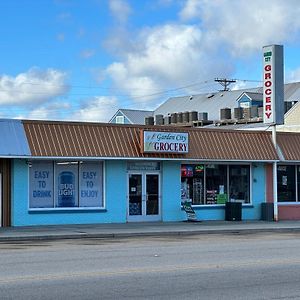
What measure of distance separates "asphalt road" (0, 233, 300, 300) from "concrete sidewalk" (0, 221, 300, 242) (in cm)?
231

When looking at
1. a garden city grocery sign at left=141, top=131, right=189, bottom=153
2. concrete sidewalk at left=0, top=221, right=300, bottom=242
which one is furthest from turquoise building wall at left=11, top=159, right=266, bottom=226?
a garden city grocery sign at left=141, top=131, right=189, bottom=153

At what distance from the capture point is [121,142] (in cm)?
2853

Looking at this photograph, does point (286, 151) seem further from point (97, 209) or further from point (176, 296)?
point (176, 296)

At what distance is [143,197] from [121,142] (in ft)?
9.52

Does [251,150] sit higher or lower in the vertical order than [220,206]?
higher

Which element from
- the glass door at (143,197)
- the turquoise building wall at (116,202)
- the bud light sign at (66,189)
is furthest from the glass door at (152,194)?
the bud light sign at (66,189)

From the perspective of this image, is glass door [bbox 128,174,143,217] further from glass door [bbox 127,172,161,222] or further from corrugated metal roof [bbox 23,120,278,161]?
corrugated metal roof [bbox 23,120,278,161]

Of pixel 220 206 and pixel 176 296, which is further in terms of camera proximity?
pixel 220 206

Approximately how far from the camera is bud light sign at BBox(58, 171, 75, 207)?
92.1 feet

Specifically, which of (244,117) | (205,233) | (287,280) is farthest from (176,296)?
(244,117)

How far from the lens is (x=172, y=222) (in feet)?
97.7

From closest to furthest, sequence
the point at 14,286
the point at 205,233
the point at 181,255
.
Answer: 1. the point at 14,286
2. the point at 181,255
3. the point at 205,233

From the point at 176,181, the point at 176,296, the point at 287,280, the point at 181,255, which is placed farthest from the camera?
the point at 176,181

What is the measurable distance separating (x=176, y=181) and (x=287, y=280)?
1837 cm
